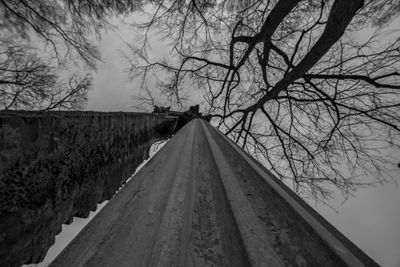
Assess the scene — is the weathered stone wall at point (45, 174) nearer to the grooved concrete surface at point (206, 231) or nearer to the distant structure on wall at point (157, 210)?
the distant structure on wall at point (157, 210)

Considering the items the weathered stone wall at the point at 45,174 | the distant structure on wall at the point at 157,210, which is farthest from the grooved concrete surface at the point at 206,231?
the weathered stone wall at the point at 45,174

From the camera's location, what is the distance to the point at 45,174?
1452mm

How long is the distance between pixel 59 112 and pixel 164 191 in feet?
4.10

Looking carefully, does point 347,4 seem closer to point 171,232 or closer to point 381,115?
point 381,115

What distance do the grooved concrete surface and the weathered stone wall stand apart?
2.25ft

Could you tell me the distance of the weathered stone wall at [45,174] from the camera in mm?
1174

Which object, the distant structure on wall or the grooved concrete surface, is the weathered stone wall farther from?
the grooved concrete surface

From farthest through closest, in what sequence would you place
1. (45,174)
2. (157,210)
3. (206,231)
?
(45,174) → (157,210) → (206,231)

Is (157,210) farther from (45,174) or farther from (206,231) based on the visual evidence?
(45,174)

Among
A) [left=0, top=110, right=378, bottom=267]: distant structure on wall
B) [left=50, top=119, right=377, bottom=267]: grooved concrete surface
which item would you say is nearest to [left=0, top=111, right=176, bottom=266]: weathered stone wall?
[left=0, top=110, right=378, bottom=267]: distant structure on wall

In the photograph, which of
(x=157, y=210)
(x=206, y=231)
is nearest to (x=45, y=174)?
(x=157, y=210)

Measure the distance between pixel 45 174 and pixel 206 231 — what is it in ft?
4.45

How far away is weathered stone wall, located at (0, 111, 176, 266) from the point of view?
1174mm

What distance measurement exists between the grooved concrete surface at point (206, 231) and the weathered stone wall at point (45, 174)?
0.69m
